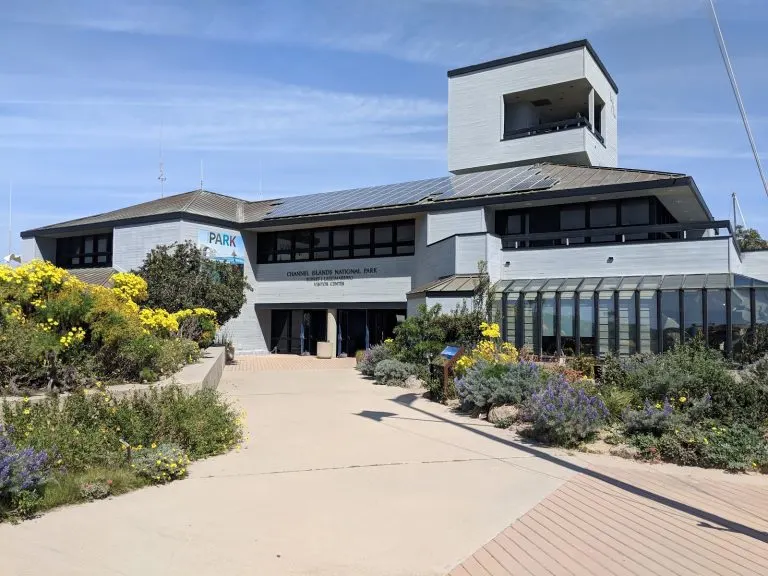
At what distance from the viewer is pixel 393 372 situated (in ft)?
55.1

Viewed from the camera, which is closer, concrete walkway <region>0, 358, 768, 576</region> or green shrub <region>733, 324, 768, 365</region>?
concrete walkway <region>0, 358, 768, 576</region>

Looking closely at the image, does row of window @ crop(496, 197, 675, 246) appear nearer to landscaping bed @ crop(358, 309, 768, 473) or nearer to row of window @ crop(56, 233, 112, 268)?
landscaping bed @ crop(358, 309, 768, 473)

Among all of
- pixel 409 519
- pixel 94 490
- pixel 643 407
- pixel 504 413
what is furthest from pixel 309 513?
pixel 643 407

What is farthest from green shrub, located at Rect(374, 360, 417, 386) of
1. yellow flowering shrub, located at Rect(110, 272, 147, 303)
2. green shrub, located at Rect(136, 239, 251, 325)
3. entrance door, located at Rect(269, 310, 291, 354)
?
entrance door, located at Rect(269, 310, 291, 354)

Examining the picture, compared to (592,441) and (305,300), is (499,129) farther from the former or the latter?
(592,441)

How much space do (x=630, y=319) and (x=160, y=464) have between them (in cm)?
1469

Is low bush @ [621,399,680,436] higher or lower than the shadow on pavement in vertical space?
higher

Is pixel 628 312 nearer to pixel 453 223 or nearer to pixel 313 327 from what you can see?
pixel 453 223

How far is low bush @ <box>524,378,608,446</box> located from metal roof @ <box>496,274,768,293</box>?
9.59 m

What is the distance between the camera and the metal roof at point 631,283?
16.9 metres

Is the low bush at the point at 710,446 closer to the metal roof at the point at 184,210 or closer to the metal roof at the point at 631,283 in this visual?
the metal roof at the point at 631,283

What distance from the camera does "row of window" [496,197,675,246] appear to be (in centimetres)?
2041

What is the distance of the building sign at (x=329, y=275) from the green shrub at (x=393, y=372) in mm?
9868

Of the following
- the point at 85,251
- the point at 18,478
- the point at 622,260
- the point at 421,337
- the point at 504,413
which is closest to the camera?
the point at 18,478
